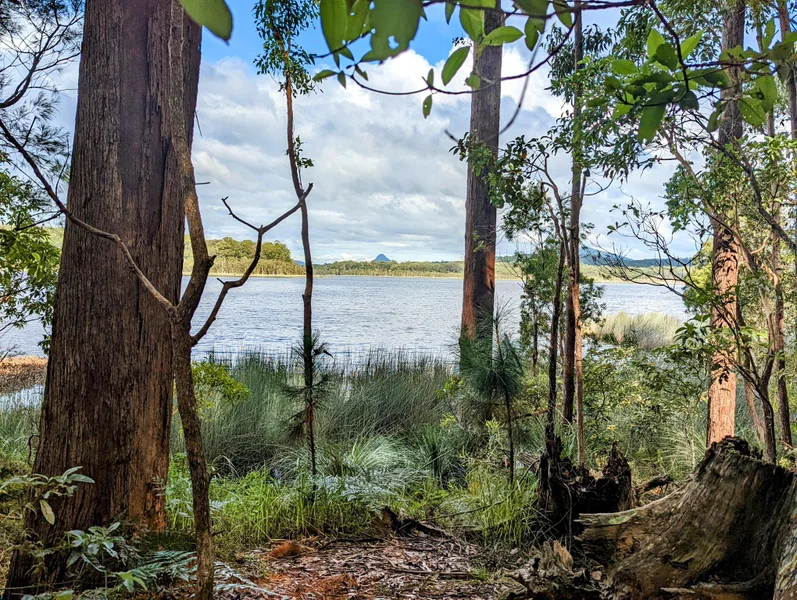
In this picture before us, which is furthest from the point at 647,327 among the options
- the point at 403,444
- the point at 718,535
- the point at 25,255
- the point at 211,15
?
the point at 211,15

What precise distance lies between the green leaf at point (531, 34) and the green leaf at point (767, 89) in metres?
0.41

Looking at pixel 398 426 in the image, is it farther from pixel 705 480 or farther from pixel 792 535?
pixel 792 535

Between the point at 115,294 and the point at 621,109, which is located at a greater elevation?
the point at 621,109

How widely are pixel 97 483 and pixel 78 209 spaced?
0.98 meters

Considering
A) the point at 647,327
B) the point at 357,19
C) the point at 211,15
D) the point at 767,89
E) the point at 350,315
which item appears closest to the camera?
the point at 211,15

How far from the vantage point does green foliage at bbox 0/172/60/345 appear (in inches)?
99.0

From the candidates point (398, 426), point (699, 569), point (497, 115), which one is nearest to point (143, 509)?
point (699, 569)

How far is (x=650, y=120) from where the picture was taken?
2.11 feet

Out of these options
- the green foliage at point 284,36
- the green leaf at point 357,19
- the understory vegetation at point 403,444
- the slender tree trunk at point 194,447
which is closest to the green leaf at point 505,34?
the green leaf at point 357,19

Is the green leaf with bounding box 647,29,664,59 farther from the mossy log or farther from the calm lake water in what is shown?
the calm lake water

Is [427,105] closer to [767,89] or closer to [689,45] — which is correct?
[689,45]

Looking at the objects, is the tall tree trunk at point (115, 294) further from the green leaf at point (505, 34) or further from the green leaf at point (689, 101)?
the green leaf at point (689, 101)

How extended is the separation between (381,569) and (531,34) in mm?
2084

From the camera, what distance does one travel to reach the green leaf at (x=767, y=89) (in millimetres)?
773
